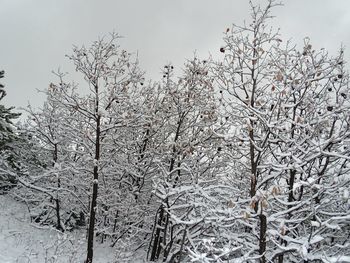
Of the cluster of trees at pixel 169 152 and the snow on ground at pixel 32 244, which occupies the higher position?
the cluster of trees at pixel 169 152

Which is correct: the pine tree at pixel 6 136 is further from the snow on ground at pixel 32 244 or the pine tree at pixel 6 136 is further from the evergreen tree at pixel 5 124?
the snow on ground at pixel 32 244

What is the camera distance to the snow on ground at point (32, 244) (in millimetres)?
10691

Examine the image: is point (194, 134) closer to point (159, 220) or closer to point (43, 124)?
point (159, 220)

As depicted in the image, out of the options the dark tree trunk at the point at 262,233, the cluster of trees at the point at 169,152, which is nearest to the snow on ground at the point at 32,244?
the cluster of trees at the point at 169,152

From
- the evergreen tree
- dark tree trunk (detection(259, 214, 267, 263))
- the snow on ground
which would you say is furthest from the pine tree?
dark tree trunk (detection(259, 214, 267, 263))

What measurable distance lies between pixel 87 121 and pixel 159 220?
14.7 ft

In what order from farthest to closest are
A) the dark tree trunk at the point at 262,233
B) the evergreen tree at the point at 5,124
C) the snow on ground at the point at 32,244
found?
the evergreen tree at the point at 5,124
the snow on ground at the point at 32,244
the dark tree trunk at the point at 262,233

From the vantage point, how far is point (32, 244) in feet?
41.0

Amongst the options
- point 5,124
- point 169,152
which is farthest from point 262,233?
point 5,124

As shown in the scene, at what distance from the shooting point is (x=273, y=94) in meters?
8.27

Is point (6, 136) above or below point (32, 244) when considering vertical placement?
above

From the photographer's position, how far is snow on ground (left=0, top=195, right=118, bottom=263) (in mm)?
10691

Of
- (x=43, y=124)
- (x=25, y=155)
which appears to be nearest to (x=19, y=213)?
(x=25, y=155)

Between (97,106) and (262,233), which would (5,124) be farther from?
(262,233)
